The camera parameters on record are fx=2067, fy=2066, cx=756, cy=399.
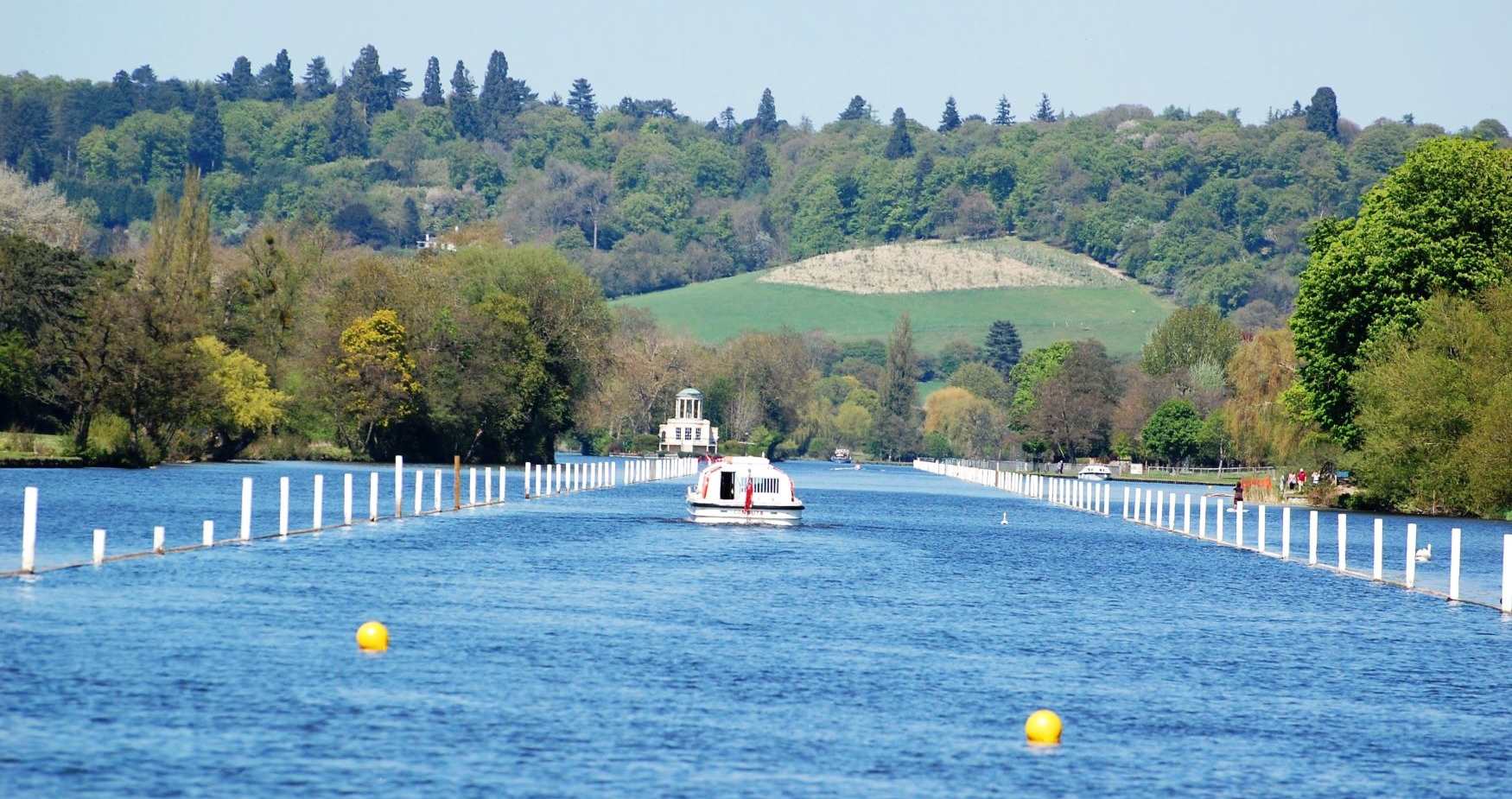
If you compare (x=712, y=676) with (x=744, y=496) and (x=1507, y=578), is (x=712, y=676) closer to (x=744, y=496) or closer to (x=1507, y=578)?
(x=1507, y=578)

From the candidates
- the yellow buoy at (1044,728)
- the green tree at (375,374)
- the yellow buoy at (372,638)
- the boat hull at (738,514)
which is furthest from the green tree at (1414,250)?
the yellow buoy at (1044,728)

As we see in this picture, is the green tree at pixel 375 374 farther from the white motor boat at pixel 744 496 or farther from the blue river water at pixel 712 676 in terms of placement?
the blue river water at pixel 712 676

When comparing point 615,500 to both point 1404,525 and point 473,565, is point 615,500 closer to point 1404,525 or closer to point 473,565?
point 1404,525

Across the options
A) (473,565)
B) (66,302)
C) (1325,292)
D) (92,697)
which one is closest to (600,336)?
(66,302)

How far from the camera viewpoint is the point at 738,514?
9225cm

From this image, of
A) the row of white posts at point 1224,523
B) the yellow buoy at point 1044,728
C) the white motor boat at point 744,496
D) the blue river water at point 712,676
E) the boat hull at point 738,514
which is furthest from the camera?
the white motor boat at point 744,496

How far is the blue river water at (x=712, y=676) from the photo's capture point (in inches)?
1113

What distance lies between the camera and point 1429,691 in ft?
128

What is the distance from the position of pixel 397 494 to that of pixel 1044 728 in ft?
176

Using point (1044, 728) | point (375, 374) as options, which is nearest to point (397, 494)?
point (1044, 728)

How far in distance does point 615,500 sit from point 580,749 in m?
82.4

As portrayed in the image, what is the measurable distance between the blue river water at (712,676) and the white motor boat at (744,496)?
2299 centimetres

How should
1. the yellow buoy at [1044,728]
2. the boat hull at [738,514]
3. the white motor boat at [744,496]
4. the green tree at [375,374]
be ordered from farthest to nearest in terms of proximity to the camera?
the green tree at [375,374] → the white motor boat at [744,496] → the boat hull at [738,514] → the yellow buoy at [1044,728]

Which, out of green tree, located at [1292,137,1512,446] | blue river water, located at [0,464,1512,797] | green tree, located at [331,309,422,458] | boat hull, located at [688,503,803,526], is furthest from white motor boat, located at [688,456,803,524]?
green tree, located at [331,309,422,458]
